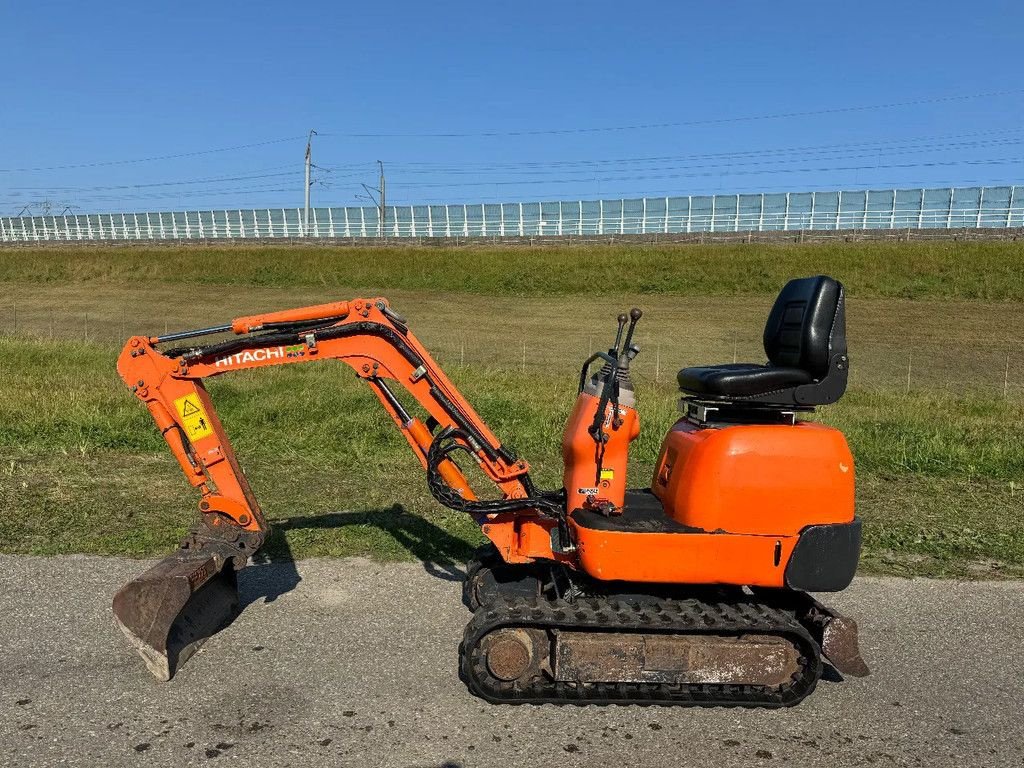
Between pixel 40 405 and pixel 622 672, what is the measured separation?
9891 millimetres

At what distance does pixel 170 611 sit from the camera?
16.4 feet

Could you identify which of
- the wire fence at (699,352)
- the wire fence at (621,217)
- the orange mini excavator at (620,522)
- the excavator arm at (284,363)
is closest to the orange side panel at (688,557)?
the orange mini excavator at (620,522)

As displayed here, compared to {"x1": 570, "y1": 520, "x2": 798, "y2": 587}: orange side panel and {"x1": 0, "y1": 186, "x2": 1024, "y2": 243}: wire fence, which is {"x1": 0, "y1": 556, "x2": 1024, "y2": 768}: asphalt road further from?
{"x1": 0, "y1": 186, "x2": 1024, "y2": 243}: wire fence

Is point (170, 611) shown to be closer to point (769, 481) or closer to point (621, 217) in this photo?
point (769, 481)

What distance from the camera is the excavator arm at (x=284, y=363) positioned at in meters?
5.41

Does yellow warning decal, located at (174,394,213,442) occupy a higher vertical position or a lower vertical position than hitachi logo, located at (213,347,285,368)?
lower

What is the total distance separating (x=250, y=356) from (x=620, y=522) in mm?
2355

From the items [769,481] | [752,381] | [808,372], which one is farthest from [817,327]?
[769,481]

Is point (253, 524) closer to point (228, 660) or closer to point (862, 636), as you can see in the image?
point (228, 660)

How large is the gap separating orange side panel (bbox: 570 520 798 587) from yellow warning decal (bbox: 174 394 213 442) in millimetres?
2329

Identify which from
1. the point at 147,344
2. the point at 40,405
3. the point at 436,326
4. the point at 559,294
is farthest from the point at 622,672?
the point at 559,294

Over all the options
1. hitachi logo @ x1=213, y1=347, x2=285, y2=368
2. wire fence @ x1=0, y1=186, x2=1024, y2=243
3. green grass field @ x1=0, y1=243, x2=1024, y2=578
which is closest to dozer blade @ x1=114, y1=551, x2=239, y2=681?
hitachi logo @ x1=213, y1=347, x2=285, y2=368

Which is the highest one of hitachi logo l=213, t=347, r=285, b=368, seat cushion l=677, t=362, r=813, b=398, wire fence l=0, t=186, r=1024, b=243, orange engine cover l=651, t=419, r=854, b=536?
hitachi logo l=213, t=347, r=285, b=368

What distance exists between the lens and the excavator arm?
5.41 meters
